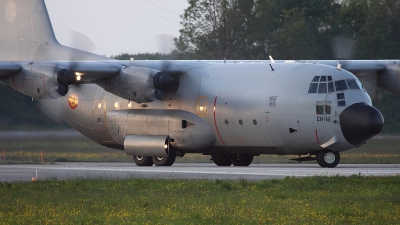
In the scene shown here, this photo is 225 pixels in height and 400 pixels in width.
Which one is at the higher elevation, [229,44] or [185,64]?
[229,44]

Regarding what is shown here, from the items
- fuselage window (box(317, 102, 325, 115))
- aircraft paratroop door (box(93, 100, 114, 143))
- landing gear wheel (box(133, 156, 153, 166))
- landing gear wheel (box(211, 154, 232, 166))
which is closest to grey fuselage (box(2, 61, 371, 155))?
aircraft paratroop door (box(93, 100, 114, 143))

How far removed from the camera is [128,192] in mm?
17141

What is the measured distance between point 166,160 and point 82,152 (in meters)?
9.98

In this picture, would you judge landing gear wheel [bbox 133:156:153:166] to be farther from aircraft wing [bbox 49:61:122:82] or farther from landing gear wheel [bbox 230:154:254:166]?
aircraft wing [bbox 49:61:122:82]

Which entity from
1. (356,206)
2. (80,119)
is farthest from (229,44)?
(356,206)

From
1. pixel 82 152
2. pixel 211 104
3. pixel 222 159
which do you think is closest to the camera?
pixel 211 104

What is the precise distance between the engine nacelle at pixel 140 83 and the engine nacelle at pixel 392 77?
7739 mm

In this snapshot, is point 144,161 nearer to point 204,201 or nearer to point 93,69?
point 93,69

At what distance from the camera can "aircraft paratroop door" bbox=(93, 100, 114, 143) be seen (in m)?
27.5

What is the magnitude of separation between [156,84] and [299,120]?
488 centimetres

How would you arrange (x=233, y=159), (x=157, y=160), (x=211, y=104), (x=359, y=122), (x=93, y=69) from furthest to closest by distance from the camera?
(x=233, y=159) < (x=157, y=160) < (x=93, y=69) < (x=211, y=104) < (x=359, y=122)

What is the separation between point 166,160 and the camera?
86.5 ft

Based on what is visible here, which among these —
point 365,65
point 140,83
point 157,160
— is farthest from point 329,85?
point 157,160

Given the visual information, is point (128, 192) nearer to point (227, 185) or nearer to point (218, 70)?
point (227, 185)
